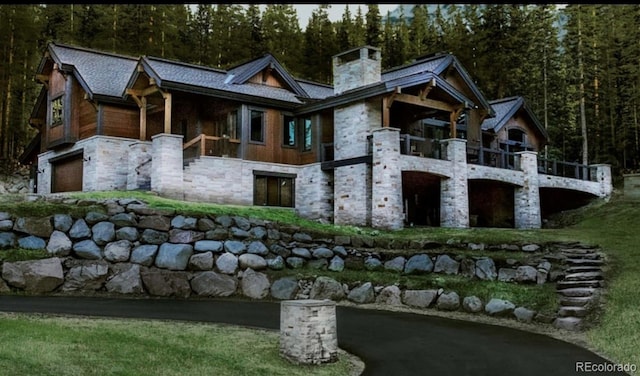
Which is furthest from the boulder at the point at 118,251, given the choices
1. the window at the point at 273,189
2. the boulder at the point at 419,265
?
the window at the point at 273,189

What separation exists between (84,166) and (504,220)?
18.5m

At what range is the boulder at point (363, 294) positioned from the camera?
15.9 m

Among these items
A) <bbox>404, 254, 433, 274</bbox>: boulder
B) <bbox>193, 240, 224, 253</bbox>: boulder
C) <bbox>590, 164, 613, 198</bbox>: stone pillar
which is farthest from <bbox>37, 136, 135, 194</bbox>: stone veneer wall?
<bbox>590, 164, 613, 198</bbox>: stone pillar

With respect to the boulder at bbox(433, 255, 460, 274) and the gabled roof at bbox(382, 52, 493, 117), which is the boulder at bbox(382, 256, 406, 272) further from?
the gabled roof at bbox(382, 52, 493, 117)

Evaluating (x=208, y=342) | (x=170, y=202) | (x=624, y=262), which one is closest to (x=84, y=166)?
(x=170, y=202)

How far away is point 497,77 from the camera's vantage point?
139 ft

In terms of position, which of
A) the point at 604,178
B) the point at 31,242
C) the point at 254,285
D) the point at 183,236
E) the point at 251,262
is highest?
the point at 604,178

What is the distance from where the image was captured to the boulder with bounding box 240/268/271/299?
16109mm

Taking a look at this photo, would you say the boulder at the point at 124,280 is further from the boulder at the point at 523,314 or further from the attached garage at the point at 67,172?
the attached garage at the point at 67,172

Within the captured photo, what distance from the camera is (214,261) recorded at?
16562mm

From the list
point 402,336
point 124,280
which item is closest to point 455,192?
point 402,336

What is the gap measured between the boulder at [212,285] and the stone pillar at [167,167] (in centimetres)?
615

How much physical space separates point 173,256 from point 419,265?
263 inches

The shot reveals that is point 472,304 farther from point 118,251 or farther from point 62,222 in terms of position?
point 62,222
